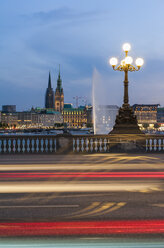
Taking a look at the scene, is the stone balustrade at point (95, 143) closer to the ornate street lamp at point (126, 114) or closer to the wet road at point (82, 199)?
the ornate street lamp at point (126, 114)

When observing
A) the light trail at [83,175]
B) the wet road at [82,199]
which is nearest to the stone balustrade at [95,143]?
the wet road at [82,199]

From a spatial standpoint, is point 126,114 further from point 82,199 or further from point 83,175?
point 82,199

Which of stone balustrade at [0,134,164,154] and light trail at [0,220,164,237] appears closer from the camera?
light trail at [0,220,164,237]

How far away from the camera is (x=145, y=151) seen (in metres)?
16.3

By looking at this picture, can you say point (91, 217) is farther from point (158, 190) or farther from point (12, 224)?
point (158, 190)

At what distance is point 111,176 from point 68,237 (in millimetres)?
5055

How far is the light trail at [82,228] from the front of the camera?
4824 mm

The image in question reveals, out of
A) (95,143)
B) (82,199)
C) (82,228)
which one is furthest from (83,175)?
(95,143)

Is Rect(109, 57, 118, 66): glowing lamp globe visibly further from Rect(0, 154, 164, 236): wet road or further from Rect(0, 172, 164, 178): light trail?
Rect(0, 172, 164, 178): light trail

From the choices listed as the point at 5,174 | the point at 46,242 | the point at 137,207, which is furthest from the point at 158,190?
the point at 5,174

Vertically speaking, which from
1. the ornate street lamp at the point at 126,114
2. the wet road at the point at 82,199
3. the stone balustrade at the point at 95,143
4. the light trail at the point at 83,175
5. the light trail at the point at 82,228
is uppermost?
the ornate street lamp at the point at 126,114

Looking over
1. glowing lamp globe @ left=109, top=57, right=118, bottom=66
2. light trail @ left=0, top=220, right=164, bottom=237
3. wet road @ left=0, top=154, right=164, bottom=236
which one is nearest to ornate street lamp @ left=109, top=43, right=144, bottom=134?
glowing lamp globe @ left=109, top=57, right=118, bottom=66

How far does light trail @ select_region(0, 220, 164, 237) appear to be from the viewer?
4824 mm

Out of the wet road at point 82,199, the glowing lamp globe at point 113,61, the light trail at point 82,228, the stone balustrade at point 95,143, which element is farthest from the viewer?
the glowing lamp globe at point 113,61
